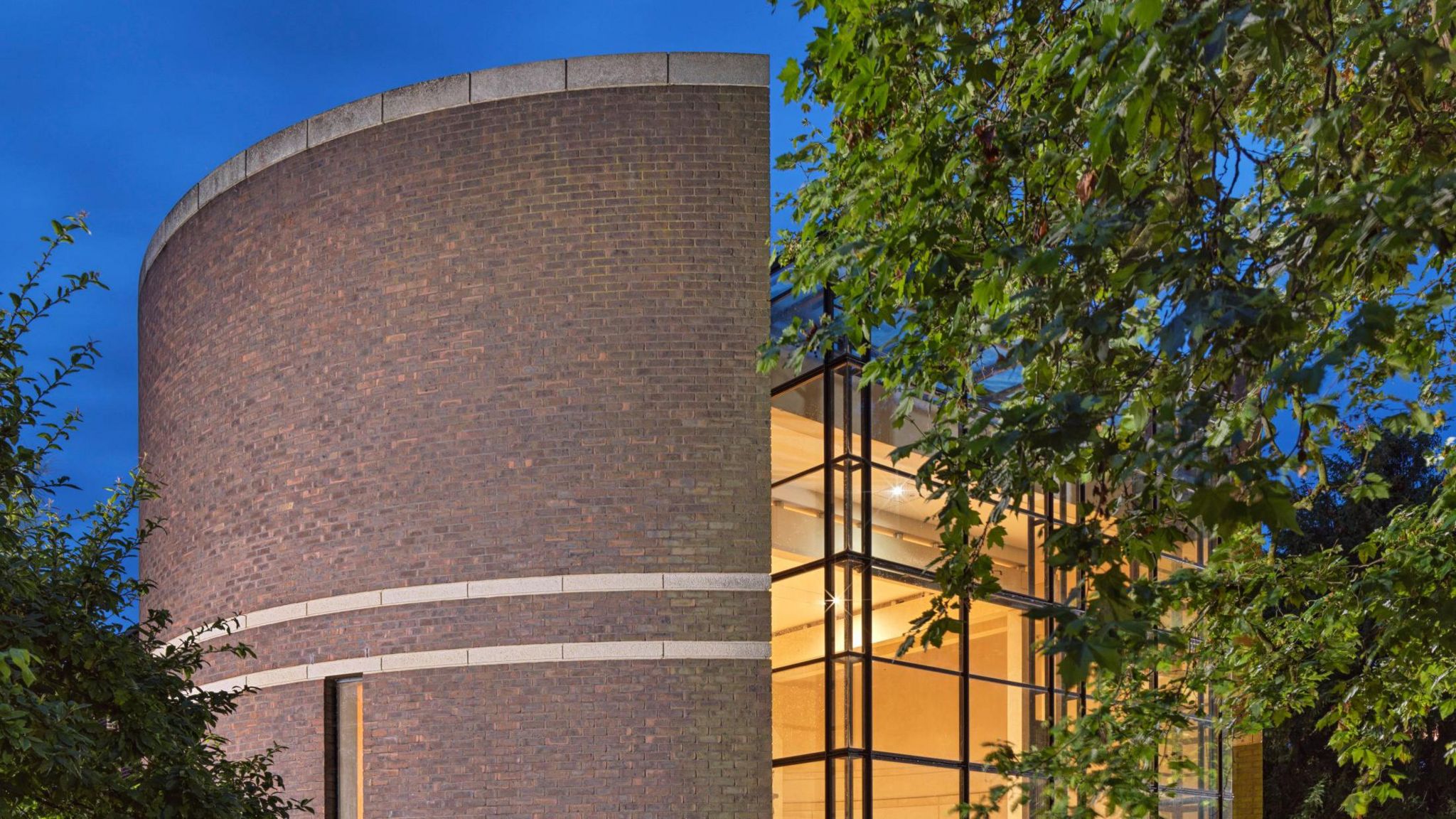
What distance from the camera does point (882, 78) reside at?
689 cm

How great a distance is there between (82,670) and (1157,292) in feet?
20.8

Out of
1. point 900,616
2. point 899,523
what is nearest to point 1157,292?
point 899,523

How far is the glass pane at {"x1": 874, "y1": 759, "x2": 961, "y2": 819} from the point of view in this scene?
1441cm

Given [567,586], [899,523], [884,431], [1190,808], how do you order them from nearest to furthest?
1. [567,586]
2. [899,523]
3. [884,431]
4. [1190,808]

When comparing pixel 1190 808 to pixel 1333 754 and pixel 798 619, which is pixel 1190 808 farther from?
pixel 1333 754

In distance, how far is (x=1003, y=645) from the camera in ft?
57.0

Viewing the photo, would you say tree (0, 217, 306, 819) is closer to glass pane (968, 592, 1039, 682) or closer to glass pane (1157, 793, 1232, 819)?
glass pane (968, 592, 1039, 682)

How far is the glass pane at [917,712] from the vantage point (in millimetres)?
14617

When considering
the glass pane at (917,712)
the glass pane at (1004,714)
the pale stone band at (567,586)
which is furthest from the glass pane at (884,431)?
the glass pane at (1004,714)

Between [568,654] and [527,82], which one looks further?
[527,82]

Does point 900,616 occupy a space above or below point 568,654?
above

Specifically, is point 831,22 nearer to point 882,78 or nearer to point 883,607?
point 882,78

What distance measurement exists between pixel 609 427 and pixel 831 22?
309 inches

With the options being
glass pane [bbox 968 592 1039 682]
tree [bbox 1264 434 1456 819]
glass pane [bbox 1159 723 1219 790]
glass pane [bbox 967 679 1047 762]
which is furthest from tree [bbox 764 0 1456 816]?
tree [bbox 1264 434 1456 819]
